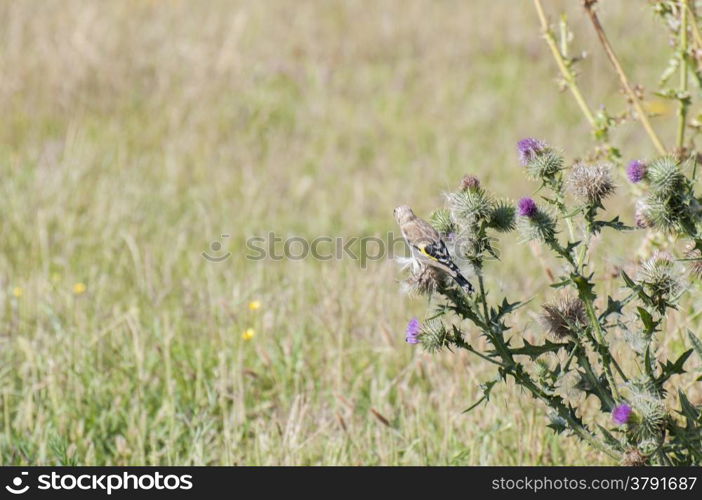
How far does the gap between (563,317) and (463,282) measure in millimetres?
307

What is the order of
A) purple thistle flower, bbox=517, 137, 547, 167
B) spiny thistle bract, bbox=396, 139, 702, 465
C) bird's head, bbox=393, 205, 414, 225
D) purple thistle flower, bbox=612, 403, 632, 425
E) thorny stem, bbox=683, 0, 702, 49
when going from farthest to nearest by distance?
1. thorny stem, bbox=683, 0, 702, 49
2. bird's head, bbox=393, 205, 414, 225
3. purple thistle flower, bbox=517, 137, 547, 167
4. spiny thistle bract, bbox=396, 139, 702, 465
5. purple thistle flower, bbox=612, 403, 632, 425

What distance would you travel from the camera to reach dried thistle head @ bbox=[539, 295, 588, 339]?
99.2 inches

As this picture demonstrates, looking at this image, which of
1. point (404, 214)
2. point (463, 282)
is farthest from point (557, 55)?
point (463, 282)

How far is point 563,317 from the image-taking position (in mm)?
2496

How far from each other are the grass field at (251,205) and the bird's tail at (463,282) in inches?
14.8

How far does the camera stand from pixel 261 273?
4906mm

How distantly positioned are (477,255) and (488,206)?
0.41ft

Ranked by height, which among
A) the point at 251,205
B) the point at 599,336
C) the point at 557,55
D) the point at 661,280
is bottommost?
the point at 599,336

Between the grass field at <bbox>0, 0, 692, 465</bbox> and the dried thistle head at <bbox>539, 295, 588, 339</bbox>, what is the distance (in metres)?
0.11

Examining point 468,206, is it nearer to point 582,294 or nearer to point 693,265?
point 582,294

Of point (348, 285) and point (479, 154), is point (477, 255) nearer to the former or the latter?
point (348, 285)

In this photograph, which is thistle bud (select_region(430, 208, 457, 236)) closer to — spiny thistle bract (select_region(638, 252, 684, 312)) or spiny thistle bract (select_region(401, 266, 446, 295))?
spiny thistle bract (select_region(401, 266, 446, 295))

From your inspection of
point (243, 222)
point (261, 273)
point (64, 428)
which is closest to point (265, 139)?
point (243, 222)

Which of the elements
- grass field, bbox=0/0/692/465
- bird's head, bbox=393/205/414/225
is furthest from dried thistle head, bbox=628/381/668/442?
bird's head, bbox=393/205/414/225
